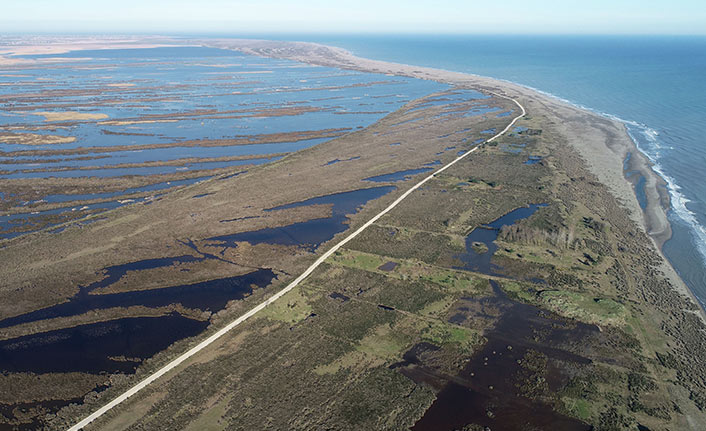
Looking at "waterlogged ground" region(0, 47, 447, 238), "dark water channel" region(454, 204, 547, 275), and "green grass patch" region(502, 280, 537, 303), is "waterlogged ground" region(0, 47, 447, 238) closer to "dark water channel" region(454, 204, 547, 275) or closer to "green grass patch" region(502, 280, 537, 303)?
"dark water channel" region(454, 204, 547, 275)

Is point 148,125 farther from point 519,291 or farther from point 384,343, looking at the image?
point 519,291

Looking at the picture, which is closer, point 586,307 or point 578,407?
point 578,407

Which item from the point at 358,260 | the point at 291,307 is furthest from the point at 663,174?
the point at 291,307

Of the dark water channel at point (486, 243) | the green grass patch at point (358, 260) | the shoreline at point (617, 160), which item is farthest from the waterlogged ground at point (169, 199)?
the shoreline at point (617, 160)

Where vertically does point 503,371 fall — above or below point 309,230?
below

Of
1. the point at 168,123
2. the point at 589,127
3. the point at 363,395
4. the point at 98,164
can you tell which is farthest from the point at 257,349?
the point at 589,127

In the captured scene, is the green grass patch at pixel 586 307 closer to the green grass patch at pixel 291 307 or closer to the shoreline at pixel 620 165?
the shoreline at pixel 620 165

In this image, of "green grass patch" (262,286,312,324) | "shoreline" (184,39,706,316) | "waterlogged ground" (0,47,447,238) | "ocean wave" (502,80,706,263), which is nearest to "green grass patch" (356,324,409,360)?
"green grass patch" (262,286,312,324)
